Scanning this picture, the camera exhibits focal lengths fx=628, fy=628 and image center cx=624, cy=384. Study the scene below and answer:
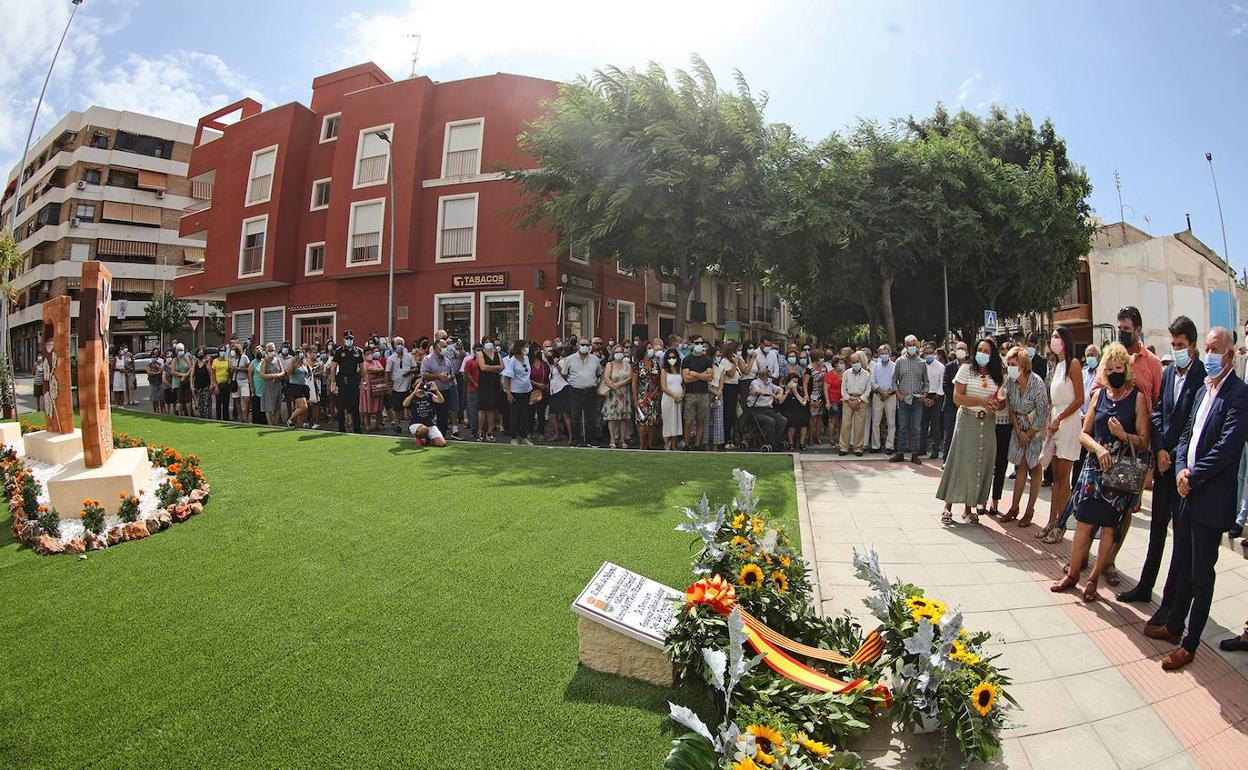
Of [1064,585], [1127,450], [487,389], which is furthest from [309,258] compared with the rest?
[1127,450]

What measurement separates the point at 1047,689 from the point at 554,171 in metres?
17.7

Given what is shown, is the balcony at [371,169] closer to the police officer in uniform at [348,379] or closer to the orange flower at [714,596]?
the police officer in uniform at [348,379]

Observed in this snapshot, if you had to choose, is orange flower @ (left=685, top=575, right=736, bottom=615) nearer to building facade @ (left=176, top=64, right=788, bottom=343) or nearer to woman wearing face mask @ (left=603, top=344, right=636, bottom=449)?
woman wearing face mask @ (left=603, top=344, right=636, bottom=449)

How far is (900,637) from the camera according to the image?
315cm

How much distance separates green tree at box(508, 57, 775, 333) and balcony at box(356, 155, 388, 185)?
28.9 feet

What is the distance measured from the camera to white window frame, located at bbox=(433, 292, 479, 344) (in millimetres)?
22312

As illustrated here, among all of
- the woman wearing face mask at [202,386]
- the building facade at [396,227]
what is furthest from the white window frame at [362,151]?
the woman wearing face mask at [202,386]

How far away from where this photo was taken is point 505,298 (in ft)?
72.2

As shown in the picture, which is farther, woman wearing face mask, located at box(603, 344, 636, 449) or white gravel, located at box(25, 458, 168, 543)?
woman wearing face mask, located at box(603, 344, 636, 449)

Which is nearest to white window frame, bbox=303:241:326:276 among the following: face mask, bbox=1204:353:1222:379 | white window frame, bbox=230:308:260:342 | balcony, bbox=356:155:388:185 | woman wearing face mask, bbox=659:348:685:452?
balcony, bbox=356:155:388:185

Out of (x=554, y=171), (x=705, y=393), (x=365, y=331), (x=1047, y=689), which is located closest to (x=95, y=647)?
(x=1047, y=689)

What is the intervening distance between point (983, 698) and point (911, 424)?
27.3 ft

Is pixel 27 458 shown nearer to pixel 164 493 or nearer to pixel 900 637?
pixel 164 493

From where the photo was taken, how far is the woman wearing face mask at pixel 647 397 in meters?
11.3
